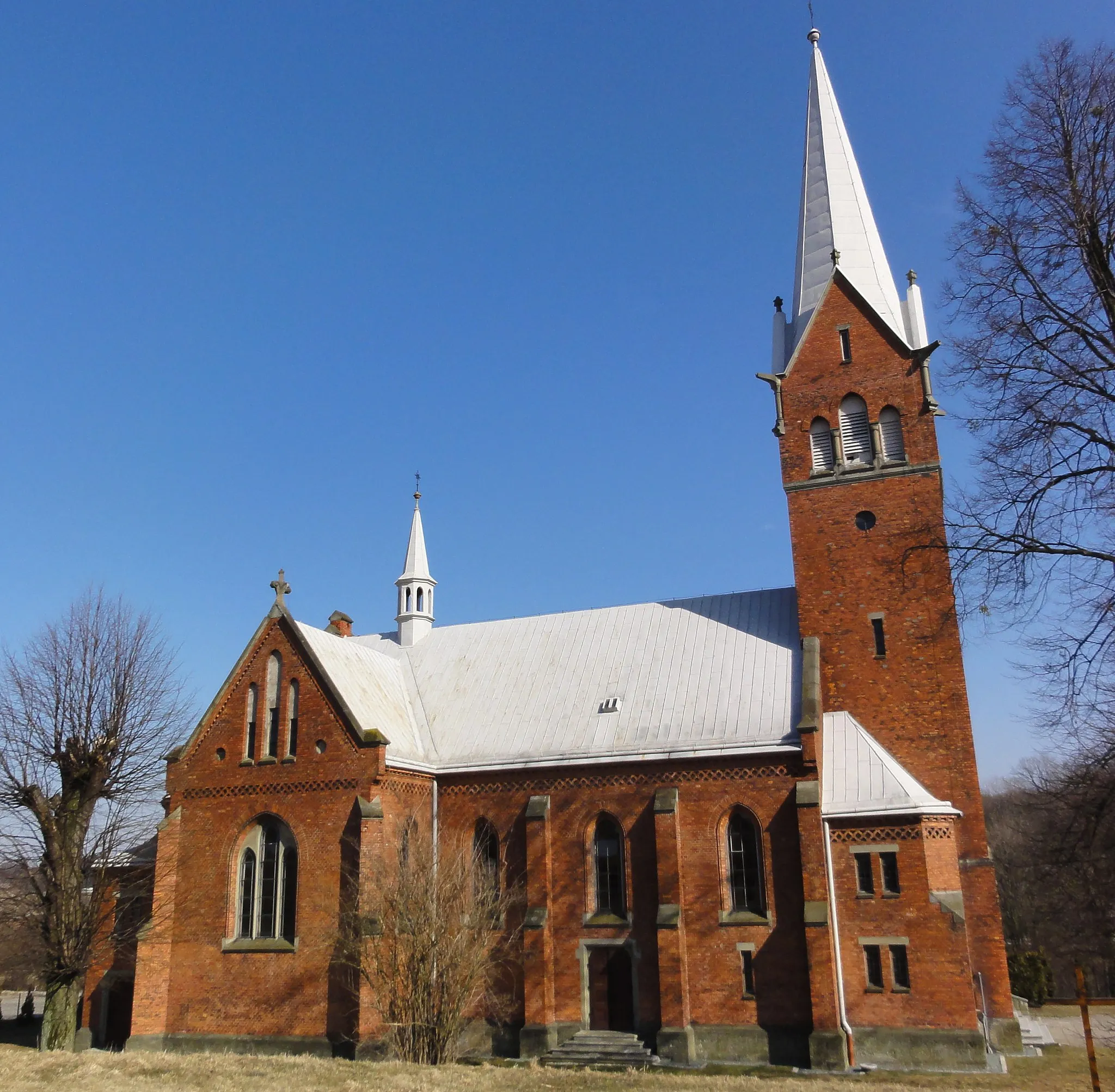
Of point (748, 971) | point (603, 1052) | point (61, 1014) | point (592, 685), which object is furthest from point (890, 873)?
point (61, 1014)

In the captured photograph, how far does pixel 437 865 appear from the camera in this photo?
83.6 feet

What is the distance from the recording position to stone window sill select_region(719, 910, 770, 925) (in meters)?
25.8

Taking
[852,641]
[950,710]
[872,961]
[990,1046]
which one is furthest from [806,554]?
[990,1046]

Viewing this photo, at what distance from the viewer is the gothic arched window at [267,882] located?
28.7 metres

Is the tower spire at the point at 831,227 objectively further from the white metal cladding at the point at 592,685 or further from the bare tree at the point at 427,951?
the bare tree at the point at 427,951

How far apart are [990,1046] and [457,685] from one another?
18.4 m

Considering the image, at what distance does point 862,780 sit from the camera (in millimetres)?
26328

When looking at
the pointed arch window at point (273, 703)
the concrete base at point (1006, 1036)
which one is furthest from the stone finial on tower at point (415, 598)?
the concrete base at point (1006, 1036)

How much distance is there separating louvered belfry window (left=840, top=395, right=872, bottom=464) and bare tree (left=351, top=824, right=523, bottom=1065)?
16.5 metres

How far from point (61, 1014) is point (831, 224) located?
3323cm

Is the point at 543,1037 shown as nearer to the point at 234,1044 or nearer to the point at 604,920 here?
the point at 604,920

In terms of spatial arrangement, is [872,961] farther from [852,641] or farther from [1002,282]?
[1002,282]

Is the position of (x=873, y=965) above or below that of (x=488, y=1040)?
above

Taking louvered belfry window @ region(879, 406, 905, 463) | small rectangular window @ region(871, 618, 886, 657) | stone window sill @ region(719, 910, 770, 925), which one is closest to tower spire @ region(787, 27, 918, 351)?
louvered belfry window @ region(879, 406, 905, 463)
